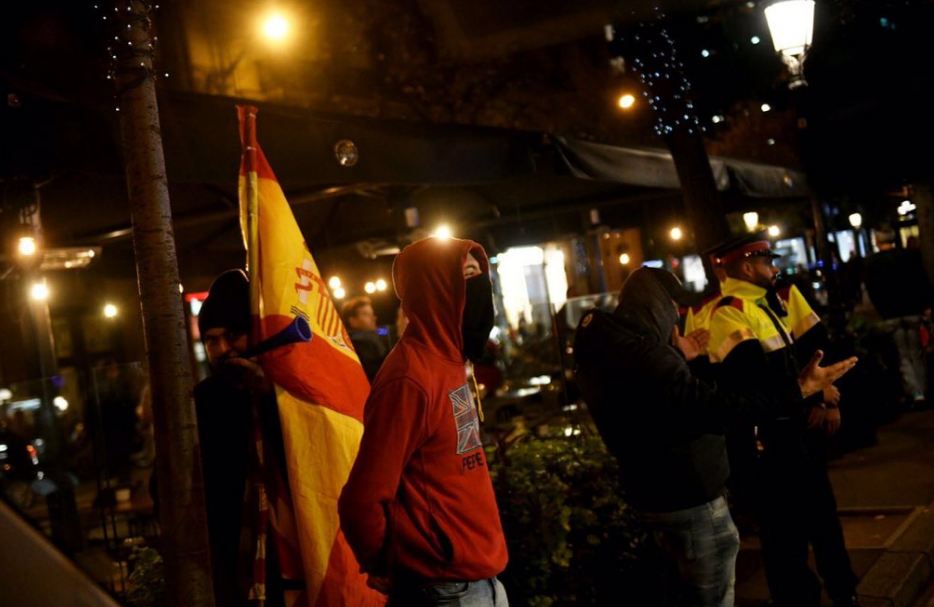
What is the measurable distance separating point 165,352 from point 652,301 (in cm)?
212

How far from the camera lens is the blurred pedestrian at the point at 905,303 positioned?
38.1 ft

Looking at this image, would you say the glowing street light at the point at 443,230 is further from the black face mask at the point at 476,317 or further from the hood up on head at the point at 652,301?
the black face mask at the point at 476,317

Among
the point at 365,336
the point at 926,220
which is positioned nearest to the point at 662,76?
the point at 365,336

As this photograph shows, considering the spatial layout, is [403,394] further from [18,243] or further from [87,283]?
[87,283]

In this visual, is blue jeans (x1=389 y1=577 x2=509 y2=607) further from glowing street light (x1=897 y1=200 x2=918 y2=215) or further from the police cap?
glowing street light (x1=897 y1=200 x2=918 y2=215)

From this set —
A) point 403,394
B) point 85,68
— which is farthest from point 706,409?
point 85,68

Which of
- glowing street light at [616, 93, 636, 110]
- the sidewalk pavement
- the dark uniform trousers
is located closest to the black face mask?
the dark uniform trousers

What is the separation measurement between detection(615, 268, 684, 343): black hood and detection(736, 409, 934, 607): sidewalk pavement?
2486 millimetres

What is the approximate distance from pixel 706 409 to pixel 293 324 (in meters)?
1.73

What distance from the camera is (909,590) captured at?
5641mm

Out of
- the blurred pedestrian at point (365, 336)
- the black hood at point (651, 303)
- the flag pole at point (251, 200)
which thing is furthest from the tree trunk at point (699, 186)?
the flag pole at point (251, 200)

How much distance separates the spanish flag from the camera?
309cm

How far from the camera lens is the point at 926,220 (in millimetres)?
16859

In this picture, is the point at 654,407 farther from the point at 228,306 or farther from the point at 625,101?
the point at 625,101
